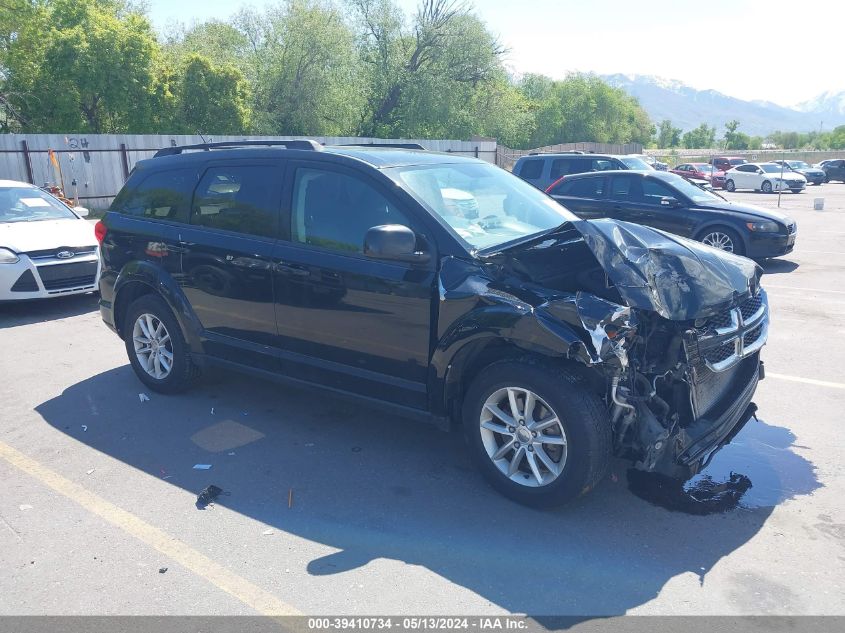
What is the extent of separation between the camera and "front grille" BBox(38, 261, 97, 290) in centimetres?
838

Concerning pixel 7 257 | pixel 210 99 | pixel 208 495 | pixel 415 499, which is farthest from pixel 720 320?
pixel 210 99

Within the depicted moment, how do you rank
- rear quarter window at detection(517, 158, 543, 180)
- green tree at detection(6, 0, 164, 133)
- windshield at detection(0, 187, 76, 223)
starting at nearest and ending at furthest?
windshield at detection(0, 187, 76, 223), rear quarter window at detection(517, 158, 543, 180), green tree at detection(6, 0, 164, 133)

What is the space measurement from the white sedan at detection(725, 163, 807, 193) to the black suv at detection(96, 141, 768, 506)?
33646 mm

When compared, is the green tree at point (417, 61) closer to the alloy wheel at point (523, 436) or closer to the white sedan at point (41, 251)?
the white sedan at point (41, 251)

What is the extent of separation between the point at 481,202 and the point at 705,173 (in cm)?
3924

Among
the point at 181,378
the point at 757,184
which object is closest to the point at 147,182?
the point at 181,378

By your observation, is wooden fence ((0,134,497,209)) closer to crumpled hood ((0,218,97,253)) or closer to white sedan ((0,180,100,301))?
white sedan ((0,180,100,301))

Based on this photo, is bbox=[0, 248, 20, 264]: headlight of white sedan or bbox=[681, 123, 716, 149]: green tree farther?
bbox=[681, 123, 716, 149]: green tree

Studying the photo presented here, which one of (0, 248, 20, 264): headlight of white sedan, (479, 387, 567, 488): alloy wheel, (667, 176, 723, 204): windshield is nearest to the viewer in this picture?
(479, 387, 567, 488): alloy wheel

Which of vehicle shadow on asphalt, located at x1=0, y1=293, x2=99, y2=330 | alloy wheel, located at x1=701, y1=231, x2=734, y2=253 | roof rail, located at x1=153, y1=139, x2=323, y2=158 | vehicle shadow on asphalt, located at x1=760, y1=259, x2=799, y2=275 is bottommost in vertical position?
vehicle shadow on asphalt, located at x1=0, y1=293, x2=99, y2=330

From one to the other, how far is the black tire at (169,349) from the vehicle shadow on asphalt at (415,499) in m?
0.14

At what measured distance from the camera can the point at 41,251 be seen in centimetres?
840

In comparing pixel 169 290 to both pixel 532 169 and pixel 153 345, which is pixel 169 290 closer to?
pixel 153 345

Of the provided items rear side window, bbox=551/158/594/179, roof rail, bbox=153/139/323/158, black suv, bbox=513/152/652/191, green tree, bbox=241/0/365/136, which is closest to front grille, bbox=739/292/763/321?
roof rail, bbox=153/139/323/158
